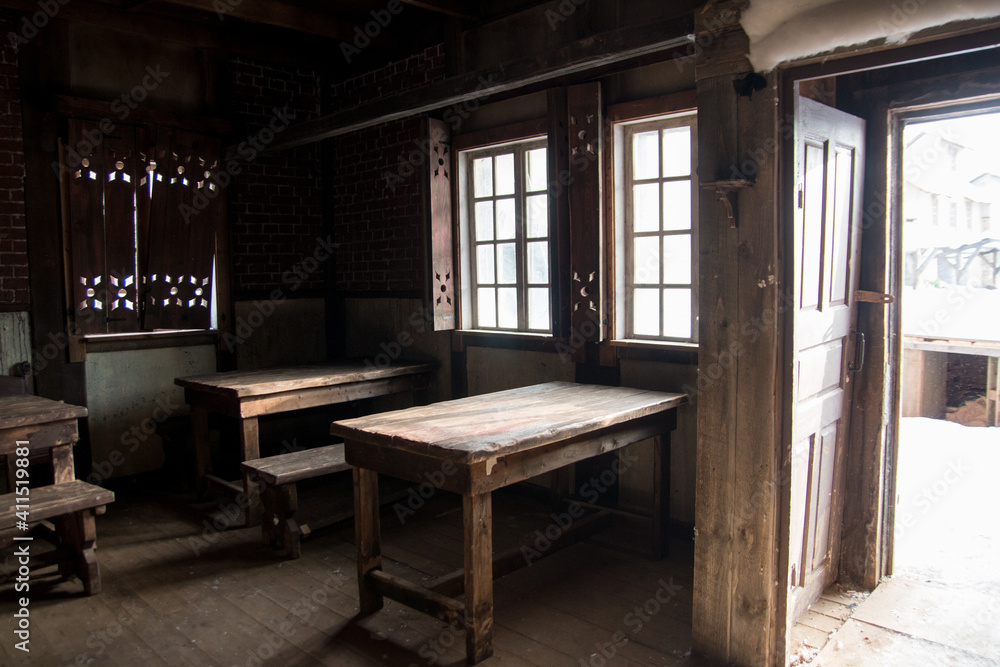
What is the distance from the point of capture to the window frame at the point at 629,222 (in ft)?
12.6

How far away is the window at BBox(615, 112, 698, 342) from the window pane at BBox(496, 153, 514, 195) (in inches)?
36.8

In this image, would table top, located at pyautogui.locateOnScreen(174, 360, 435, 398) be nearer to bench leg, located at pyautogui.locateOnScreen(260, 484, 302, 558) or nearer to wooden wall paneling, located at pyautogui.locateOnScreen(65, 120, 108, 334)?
bench leg, located at pyautogui.locateOnScreen(260, 484, 302, 558)

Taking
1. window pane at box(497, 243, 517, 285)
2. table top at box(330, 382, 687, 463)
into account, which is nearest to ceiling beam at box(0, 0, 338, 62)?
window pane at box(497, 243, 517, 285)

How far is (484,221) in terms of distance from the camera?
502cm

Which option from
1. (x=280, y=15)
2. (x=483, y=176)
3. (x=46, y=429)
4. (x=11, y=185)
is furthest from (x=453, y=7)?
(x=46, y=429)

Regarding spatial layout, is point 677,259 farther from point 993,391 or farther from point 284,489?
point 993,391

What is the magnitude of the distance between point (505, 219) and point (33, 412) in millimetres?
3045

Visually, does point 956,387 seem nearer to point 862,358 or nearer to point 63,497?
point 862,358

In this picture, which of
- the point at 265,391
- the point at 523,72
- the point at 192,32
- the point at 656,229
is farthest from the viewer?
the point at 192,32

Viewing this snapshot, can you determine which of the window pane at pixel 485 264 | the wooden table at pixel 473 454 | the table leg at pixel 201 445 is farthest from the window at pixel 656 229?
the table leg at pixel 201 445

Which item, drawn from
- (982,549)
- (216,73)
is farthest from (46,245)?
(982,549)

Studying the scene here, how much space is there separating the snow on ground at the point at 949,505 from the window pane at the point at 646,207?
1.89m

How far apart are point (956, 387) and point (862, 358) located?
19.4ft

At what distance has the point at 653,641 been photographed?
2916mm
